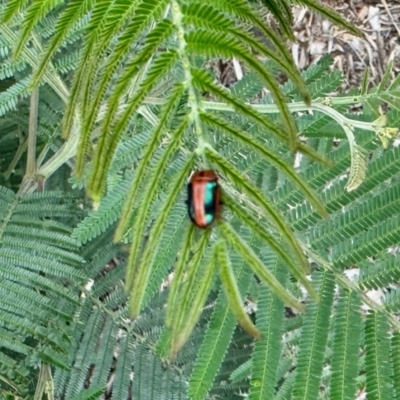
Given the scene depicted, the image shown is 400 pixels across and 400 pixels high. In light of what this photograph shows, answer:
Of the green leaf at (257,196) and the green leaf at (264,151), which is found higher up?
the green leaf at (264,151)

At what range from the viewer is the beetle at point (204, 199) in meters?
0.69

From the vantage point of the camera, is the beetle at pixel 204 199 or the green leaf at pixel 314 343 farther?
the green leaf at pixel 314 343

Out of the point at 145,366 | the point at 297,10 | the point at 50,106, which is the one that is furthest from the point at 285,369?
the point at 297,10

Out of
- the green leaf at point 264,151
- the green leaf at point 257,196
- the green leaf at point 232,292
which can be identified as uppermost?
the green leaf at point 264,151

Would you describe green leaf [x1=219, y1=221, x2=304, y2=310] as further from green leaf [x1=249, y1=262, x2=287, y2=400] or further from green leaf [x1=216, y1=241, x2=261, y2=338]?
green leaf [x1=249, y1=262, x2=287, y2=400]

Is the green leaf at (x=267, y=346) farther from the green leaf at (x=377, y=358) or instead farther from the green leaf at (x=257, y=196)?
the green leaf at (x=257, y=196)

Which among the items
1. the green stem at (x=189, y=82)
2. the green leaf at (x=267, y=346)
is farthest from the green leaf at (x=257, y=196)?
the green leaf at (x=267, y=346)

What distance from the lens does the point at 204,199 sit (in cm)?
70

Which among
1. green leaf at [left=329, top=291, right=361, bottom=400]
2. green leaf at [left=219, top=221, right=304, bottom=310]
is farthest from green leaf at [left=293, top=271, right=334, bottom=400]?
green leaf at [left=219, top=221, right=304, bottom=310]

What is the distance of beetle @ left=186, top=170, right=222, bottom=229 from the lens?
0.69 m

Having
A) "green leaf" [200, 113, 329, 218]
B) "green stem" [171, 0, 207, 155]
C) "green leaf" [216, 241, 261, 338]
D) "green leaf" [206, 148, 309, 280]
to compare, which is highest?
"green stem" [171, 0, 207, 155]

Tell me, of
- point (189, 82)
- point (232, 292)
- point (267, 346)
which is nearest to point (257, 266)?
point (232, 292)

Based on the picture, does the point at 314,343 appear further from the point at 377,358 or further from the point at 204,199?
the point at 204,199

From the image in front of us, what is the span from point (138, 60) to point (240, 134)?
145 millimetres
